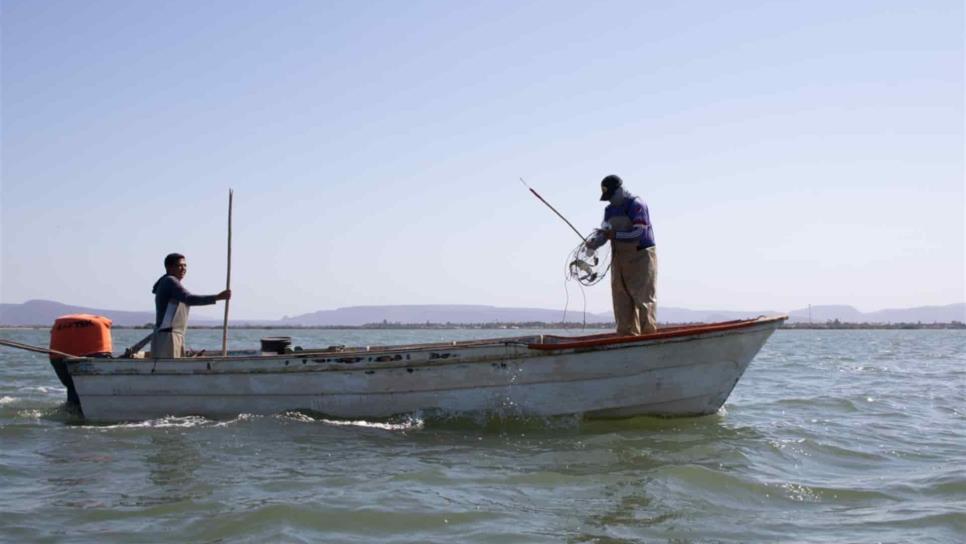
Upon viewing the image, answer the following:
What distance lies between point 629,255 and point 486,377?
225 centimetres

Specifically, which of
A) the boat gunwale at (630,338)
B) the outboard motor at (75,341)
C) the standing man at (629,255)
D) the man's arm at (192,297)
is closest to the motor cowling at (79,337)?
the outboard motor at (75,341)

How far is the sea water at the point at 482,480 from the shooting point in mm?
6176

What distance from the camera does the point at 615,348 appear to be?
9461mm

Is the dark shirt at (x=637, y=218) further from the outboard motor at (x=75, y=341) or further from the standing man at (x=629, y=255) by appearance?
the outboard motor at (x=75, y=341)

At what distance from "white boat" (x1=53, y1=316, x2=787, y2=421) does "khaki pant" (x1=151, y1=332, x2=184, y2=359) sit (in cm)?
23

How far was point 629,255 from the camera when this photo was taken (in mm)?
9742

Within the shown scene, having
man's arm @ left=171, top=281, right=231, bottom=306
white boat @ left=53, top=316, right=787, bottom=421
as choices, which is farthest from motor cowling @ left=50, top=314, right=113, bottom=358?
man's arm @ left=171, top=281, right=231, bottom=306

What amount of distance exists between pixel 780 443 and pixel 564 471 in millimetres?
3229

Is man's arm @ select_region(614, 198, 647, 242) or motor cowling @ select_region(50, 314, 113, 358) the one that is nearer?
man's arm @ select_region(614, 198, 647, 242)

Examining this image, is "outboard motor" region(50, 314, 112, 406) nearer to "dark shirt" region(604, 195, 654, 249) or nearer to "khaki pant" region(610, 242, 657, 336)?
"khaki pant" region(610, 242, 657, 336)

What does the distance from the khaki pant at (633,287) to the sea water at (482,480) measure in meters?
1.23

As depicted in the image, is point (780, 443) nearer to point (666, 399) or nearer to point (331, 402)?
point (666, 399)

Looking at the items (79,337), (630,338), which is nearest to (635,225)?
(630,338)

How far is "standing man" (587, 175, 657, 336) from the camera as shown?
Result: 9.66 m
